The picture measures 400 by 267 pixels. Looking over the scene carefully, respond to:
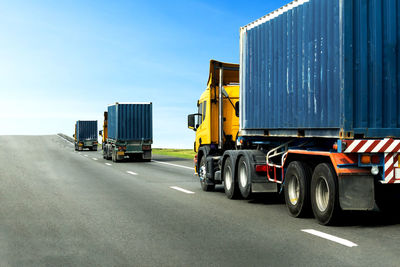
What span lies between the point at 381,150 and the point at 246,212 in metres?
2.95

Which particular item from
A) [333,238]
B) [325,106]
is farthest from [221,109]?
[333,238]

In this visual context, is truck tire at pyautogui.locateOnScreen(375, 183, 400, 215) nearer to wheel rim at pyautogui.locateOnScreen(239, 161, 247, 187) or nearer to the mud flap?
the mud flap

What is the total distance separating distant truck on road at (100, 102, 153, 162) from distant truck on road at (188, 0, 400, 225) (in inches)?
768

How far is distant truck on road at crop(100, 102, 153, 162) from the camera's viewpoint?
98.9 ft

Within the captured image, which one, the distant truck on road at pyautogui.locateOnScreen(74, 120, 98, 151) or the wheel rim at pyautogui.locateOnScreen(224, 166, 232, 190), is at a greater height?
the distant truck on road at pyautogui.locateOnScreen(74, 120, 98, 151)

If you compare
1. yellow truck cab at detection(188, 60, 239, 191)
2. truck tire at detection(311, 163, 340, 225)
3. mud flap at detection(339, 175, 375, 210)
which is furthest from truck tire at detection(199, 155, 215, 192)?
mud flap at detection(339, 175, 375, 210)

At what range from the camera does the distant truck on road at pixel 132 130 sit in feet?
98.9

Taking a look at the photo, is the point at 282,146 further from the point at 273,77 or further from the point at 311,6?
the point at 311,6

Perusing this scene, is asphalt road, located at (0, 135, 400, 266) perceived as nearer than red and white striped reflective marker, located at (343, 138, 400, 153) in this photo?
Yes

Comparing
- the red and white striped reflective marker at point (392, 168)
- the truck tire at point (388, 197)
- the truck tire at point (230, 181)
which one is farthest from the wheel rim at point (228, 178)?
the red and white striped reflective marker at point (392, 168)

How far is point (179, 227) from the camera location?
25.6 ft

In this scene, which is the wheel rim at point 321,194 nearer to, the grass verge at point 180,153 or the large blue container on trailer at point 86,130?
the grass verge at point 180,153

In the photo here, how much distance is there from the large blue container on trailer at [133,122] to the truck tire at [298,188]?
21.9 metres

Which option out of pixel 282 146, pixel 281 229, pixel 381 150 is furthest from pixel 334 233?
pixel 282 146
